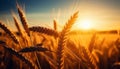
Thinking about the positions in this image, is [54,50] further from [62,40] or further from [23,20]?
[62,40]

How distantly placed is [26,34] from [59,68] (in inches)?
28.6

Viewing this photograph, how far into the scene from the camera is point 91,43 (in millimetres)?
2004

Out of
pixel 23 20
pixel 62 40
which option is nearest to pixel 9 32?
pixel 23 20

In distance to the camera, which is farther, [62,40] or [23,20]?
[23,20]

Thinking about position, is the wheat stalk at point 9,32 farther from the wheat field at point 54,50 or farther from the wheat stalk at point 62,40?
the wheat stalk at point 62,40

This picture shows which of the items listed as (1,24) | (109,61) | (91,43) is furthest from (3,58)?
(109,61)

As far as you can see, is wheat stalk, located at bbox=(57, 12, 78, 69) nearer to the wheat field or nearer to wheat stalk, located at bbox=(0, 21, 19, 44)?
the wheat field

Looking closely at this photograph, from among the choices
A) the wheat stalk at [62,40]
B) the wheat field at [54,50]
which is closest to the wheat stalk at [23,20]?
the wheat field at [54,50]

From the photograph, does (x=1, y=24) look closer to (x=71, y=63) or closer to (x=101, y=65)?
(x=71, y=63)

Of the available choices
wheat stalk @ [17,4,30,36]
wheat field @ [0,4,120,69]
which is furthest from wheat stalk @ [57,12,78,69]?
wheat stalk @ [17,4,30,36]

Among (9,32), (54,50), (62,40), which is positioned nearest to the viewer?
(62,40)

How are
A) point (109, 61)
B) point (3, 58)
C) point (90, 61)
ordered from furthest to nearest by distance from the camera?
point (109, 61) < point (3, 58) < point (90, 61)

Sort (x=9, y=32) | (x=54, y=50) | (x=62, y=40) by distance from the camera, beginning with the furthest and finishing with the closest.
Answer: (x=54, y=50) < (x=9, y=32) < (x=62, y=40)

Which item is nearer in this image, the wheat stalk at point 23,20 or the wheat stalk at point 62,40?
the wheat stalk at point 62,40
